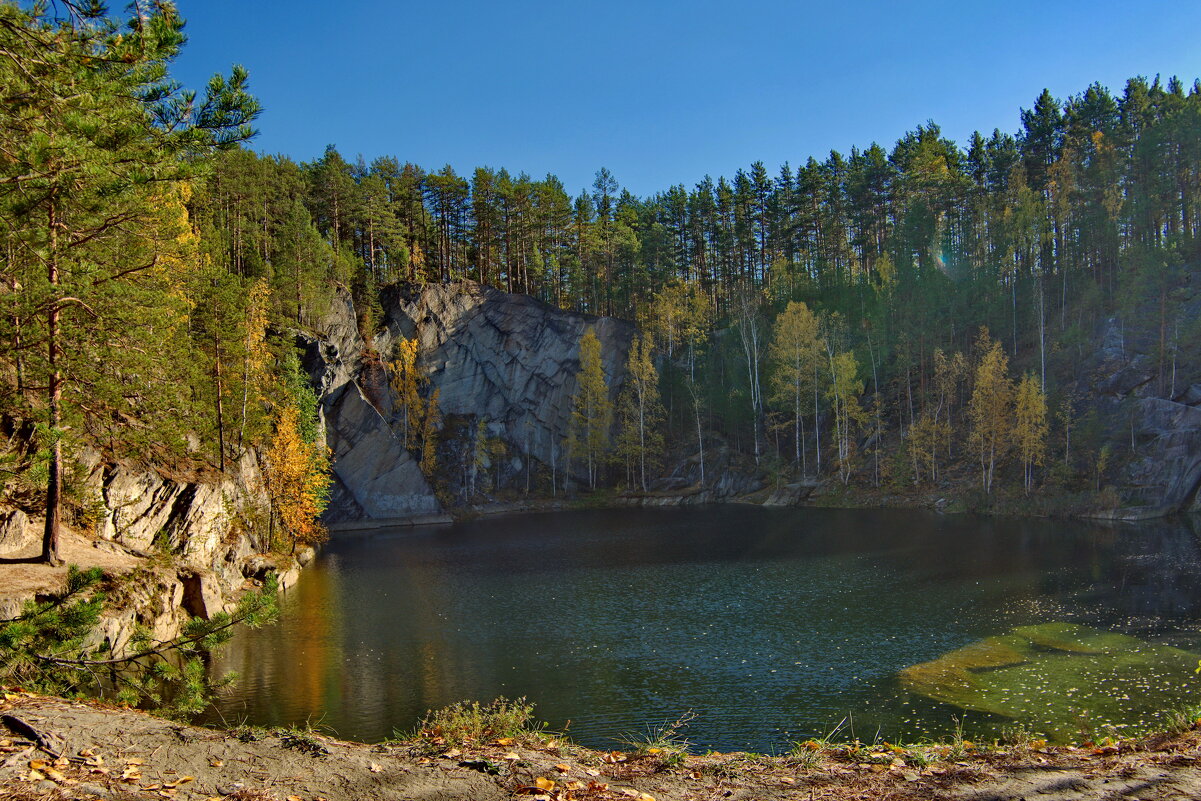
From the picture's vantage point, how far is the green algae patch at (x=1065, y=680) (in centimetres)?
1455

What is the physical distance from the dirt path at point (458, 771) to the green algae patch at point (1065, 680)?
7206 mm

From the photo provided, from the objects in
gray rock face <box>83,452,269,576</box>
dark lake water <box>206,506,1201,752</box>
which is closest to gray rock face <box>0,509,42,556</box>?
gray rock face <box>83,452,269,576</box>

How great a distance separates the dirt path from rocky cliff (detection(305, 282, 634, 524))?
4821 centimetres

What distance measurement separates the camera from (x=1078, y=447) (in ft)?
147

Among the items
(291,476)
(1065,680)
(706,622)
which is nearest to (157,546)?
(291,476)

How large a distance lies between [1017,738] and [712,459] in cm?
5425

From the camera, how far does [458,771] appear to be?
7.19 metres

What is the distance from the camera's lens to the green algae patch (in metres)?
14.6

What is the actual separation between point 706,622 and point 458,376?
47.4 m

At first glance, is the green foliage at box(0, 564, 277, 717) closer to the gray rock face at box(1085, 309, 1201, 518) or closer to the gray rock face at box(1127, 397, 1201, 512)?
the gray rock face at box(1085, 309, 1201, 518)

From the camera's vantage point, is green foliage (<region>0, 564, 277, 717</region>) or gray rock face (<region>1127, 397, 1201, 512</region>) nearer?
green foliage (<region>0, 564, 277, 717</region>)

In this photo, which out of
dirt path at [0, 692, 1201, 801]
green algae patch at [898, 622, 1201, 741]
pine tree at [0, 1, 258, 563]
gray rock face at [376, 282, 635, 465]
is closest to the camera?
dirt path at [0, 692, 1201, 801]

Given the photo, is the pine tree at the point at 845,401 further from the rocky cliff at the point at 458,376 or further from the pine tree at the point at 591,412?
the rocky cliff at the point at 458,376

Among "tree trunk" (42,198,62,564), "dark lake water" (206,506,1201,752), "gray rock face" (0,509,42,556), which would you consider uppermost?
"tree trunk" (42,198,62,564)
